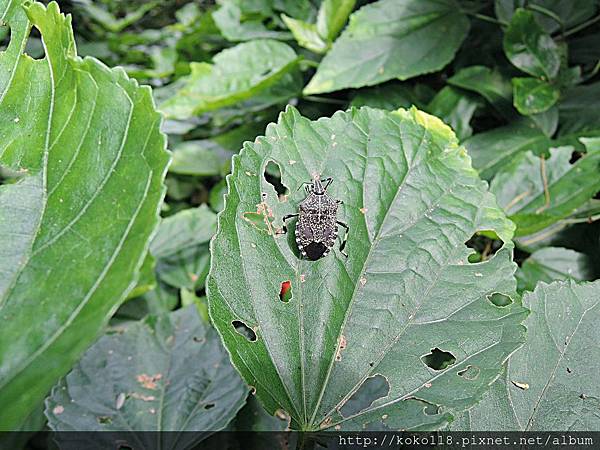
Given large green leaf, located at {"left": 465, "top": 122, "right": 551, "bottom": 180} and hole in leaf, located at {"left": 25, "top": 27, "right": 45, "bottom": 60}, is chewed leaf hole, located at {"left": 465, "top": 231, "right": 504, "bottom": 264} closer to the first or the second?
large green leaf, located at {"left": 465, "top": 122, "right": 551, "bottom": 180}

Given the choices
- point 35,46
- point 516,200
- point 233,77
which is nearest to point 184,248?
point 233,77

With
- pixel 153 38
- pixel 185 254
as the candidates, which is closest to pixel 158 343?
pixel 185 254

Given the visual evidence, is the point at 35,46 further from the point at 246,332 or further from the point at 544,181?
the point at 544,181

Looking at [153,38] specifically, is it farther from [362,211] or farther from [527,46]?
[362,211]

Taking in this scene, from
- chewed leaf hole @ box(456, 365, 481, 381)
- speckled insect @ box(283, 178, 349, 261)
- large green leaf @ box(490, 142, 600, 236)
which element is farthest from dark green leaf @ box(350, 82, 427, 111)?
chewed leaf hole @ box(456, 365, 481, 381)

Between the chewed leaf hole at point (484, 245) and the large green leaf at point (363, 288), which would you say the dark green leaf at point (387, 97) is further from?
the large green leaf at point (363, 288)

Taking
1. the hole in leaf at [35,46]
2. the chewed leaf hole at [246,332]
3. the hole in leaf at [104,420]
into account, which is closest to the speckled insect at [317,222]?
the chewed leaf hole at [246,332]

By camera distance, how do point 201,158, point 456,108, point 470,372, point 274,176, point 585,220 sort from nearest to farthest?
point 470,372 → point 585,220 → point 456,108 → point 274,176 → point 201,158
